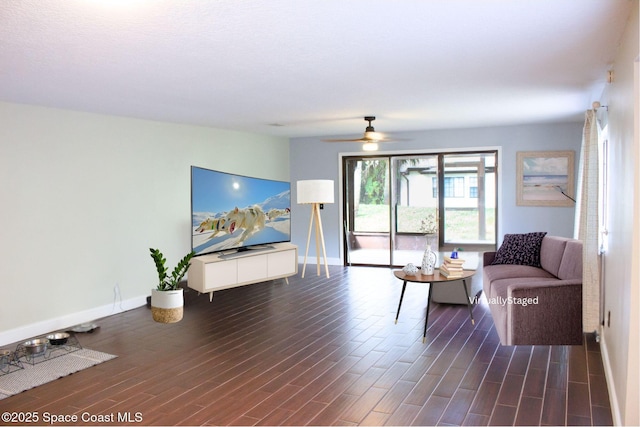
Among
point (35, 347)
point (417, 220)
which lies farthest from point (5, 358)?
point (417, 220)

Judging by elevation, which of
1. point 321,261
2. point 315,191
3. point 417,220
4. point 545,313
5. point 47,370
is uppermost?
point 315,191

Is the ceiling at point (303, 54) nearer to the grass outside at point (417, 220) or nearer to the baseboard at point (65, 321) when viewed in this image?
the baseboard at point (65, 321)

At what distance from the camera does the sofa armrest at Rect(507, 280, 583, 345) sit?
13.5 ft

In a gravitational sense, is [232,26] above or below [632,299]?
above

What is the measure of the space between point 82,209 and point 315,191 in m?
3.29

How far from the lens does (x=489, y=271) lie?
5.89 m

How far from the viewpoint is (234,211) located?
688 centimetres

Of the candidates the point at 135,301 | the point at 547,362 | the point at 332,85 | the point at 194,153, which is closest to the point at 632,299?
the point at 547,362

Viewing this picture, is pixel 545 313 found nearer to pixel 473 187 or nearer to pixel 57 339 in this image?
pixel 57 339

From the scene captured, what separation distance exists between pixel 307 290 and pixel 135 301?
2.09m

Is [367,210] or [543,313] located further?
[367,210]

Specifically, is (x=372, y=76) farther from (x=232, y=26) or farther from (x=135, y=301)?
(x=135, y=301)

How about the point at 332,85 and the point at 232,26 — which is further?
the point at 332,85

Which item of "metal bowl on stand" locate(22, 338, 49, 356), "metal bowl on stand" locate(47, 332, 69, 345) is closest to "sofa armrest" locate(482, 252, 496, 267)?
"metal bowl on stand" locate(47, 332, 69, 345)
